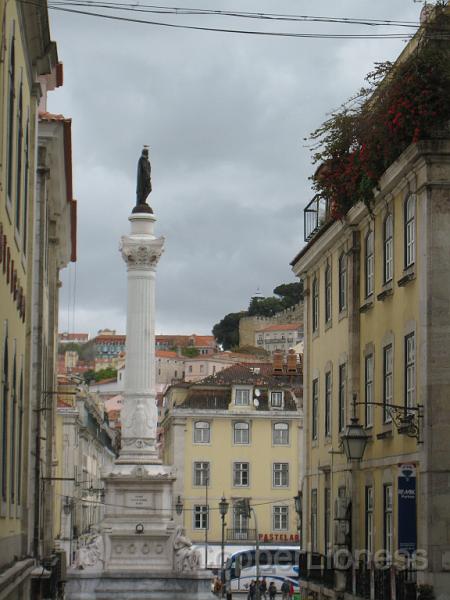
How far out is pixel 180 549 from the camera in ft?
166

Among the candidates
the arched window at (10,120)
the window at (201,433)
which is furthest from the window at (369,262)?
the window at (201,433)

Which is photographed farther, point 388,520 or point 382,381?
point 382,381

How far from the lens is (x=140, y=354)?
180 ft

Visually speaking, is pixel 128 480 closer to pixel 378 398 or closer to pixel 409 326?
pixel 378 398

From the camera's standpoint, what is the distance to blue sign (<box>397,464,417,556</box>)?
22625 millimetres

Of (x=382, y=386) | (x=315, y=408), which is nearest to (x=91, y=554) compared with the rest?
(x=315, y=408)

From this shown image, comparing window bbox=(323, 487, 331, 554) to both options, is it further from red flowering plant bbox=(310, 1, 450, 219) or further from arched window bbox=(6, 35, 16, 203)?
arched window bbox=(6, 35, 16, 203)

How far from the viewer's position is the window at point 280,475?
8206 centimetres

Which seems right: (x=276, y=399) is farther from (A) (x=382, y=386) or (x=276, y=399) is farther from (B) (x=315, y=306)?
(A) (x=382, y=386)

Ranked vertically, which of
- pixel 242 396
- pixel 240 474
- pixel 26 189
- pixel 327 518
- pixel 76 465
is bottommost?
pixel 327 518

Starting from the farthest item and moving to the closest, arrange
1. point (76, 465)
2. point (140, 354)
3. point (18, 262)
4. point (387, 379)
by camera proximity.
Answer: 1. point (76, 465)
2. point (140, 354)
3. point (387, 379)
4. point (18, 262)

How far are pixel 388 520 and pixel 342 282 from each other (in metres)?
7.40

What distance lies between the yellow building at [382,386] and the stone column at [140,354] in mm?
17100

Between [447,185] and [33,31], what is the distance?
7.69 meters
